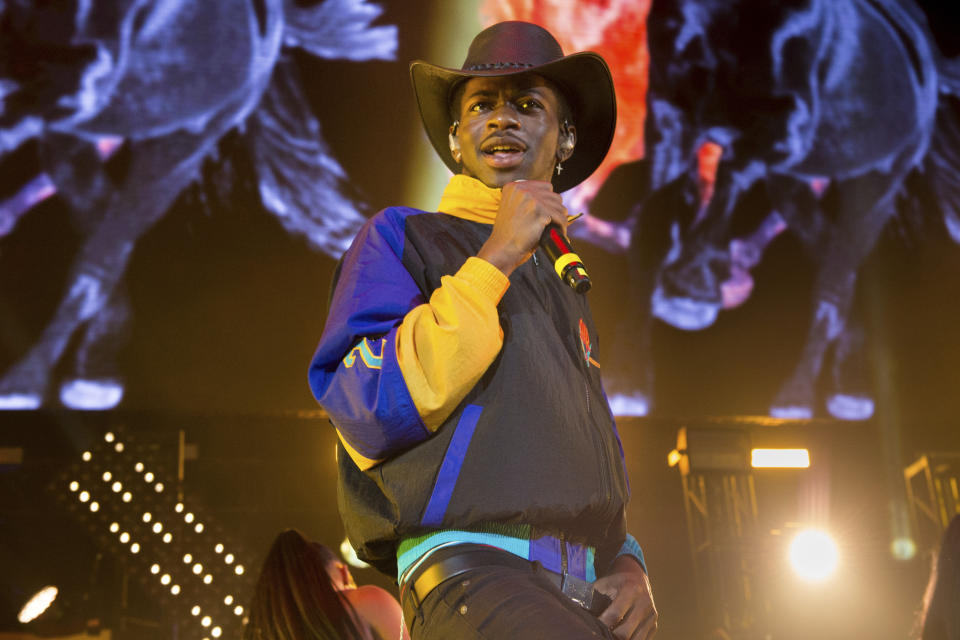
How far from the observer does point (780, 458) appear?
688 centimetres

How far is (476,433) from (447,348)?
136mm

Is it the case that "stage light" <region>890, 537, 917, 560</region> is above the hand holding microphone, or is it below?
below

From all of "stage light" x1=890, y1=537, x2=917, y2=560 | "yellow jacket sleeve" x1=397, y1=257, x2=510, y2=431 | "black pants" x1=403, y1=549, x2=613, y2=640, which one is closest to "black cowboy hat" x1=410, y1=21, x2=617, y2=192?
"yellow jacket sleeve" x1=397, y1=257, x2=510, y2=431

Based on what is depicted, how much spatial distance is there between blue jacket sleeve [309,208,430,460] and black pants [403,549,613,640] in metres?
0.18

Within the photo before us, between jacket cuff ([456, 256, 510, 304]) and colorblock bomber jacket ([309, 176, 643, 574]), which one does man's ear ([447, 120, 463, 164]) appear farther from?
jacket cuff ([456, 256, 510, 304])

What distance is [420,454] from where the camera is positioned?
1319 millimetres

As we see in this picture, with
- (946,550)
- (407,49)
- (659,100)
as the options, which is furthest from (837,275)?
(946,550)

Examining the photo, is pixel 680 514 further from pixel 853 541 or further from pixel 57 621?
pixel 57 621

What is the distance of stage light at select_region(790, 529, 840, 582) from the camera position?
22.2ft

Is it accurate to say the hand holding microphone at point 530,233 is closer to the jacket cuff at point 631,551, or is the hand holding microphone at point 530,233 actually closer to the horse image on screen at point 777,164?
the jacket cuff at point 631,551

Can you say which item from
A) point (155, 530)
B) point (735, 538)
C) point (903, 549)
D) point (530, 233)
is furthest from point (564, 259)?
point (903, 549)

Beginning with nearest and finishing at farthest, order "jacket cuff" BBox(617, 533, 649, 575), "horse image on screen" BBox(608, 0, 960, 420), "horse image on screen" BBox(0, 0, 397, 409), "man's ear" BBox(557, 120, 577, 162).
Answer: "jacket cuff" BBox(617, 533, 649, 575) → "man's ear" BBox(557, 120, 577, 162) → "horse image on screen" BBox(0, 0, 397, 409) → "horse image on screen" BBox(608, 0, 960, 420)

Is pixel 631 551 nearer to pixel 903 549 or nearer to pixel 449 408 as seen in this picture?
pixel 449 408

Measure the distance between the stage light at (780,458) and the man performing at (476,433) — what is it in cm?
552
